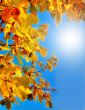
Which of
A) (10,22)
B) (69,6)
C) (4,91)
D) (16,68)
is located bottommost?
(4,91)

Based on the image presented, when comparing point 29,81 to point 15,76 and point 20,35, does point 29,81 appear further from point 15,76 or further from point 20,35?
point 20,35

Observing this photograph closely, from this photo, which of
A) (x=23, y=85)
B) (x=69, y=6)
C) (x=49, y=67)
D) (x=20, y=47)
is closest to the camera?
(x=23, y=85)

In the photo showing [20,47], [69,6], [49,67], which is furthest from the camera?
[49,67]

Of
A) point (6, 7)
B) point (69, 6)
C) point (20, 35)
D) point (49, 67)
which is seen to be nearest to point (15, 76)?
point (20, 35)

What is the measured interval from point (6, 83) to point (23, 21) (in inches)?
18.8

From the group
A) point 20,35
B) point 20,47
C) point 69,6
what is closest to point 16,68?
point 20,35

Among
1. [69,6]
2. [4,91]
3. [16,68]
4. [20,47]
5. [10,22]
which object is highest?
[69,6]

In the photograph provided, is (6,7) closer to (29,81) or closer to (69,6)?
(29,81)

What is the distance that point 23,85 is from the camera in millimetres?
2100

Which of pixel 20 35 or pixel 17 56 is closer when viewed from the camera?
pixel 20 35

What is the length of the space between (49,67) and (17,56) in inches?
67.1

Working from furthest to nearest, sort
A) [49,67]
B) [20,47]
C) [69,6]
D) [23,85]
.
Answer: [49,67] < [69,6] < [20,47] < [23,85]

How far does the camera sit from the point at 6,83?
2.19 metres

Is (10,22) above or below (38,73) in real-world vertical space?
above
